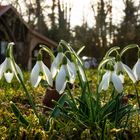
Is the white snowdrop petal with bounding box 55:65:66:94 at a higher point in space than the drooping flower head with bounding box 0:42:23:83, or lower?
lower

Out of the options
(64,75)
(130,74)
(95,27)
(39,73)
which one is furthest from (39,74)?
(95,27)

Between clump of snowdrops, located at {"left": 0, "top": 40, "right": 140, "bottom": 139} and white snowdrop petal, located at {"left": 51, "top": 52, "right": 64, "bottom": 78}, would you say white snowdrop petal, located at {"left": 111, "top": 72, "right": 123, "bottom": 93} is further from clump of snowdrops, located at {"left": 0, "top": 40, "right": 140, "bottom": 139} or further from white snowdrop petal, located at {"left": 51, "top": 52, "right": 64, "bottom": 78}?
white snowdrop petal, located at {"left": 51, "top": 52, "right": 64, "bottom": 78}

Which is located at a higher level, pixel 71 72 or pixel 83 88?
pixel 71 72

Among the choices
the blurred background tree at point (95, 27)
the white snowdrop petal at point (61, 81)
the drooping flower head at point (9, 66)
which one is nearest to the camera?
the white snowdrop petal at point (61, 81)

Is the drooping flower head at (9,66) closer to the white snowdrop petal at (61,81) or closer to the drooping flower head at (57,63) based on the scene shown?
the drooping flower head at (57,63)

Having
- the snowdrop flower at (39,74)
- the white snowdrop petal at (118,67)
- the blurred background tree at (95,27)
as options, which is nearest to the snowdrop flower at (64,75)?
the snowdrop flower at (39,74)

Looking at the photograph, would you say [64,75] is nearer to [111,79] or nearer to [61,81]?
[61,81]

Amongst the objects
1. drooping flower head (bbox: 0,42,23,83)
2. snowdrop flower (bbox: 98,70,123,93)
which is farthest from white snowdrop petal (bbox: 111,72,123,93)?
drooping flower head (bbox: 0,42,23,83)
